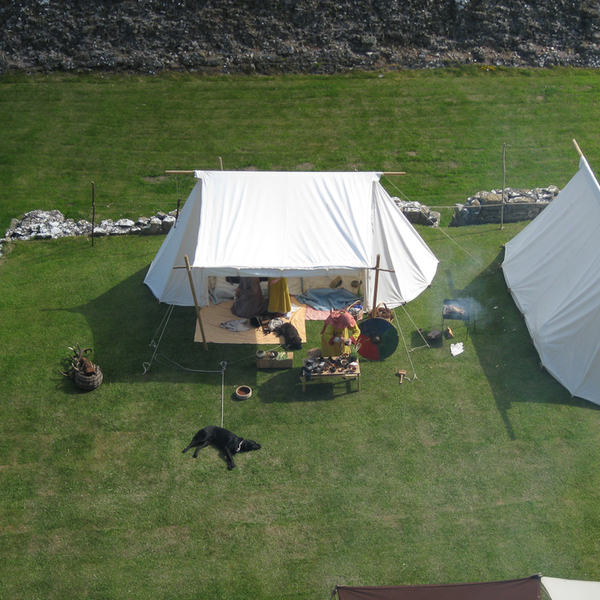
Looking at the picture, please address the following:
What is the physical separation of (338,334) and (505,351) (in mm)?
3053

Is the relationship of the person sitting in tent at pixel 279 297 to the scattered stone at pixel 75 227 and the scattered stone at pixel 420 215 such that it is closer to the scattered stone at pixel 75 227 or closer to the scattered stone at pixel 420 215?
the scattered stone at pixel 75 227

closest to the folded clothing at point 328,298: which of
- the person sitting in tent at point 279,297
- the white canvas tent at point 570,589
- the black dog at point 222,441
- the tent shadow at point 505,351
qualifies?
the person sitting in tent at point 279,297

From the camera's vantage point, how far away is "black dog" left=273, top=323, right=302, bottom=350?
1073 centimetres

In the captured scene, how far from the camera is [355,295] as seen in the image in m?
12.0

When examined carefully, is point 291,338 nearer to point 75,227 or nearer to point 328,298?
point 328,298

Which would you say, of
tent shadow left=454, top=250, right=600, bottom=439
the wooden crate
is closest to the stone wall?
tent shadow left=454, top=250, right=600, bottom=439

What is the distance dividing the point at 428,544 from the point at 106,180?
1267 cm

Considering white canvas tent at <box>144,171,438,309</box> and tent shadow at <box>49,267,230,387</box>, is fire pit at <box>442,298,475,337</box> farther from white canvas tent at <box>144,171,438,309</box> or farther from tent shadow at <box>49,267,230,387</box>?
tent shadow at <box>49,267,230,387</box>

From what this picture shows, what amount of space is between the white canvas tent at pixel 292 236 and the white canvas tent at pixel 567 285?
1967mm

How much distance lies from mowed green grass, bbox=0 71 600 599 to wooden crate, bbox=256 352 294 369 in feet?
0.67

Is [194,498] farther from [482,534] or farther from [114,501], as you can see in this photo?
[482,534]

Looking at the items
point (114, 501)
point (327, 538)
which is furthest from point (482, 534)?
point (114, 501)

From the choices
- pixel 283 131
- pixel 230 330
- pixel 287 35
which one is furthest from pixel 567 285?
pixel 287 35

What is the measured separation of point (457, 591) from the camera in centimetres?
584
